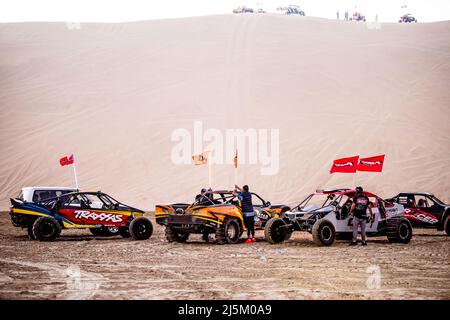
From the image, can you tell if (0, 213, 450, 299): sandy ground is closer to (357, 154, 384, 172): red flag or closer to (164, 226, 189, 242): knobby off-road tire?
(164, 226, 189, 242): knobby off-road tire

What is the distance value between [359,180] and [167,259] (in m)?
24.6

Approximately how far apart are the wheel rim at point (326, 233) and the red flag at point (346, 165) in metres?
4.17

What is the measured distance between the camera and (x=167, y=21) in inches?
2333

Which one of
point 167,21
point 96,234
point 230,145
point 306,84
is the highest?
point 167,21

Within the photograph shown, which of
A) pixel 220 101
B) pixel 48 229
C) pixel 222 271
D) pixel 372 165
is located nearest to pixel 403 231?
pixel 372 165

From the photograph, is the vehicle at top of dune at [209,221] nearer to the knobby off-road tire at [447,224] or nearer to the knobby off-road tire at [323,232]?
the knobby off-road tire at [323,232]

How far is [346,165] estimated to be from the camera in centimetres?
1905

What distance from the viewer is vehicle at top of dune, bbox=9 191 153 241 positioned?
655 inches

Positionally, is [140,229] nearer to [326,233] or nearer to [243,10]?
[326,233]

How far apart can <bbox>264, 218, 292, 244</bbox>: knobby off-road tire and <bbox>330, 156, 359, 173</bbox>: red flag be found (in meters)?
3.73

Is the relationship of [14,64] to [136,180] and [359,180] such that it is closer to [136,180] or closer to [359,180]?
[136,180]

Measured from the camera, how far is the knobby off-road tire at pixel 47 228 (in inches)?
650

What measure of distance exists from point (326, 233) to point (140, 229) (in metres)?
5.38
